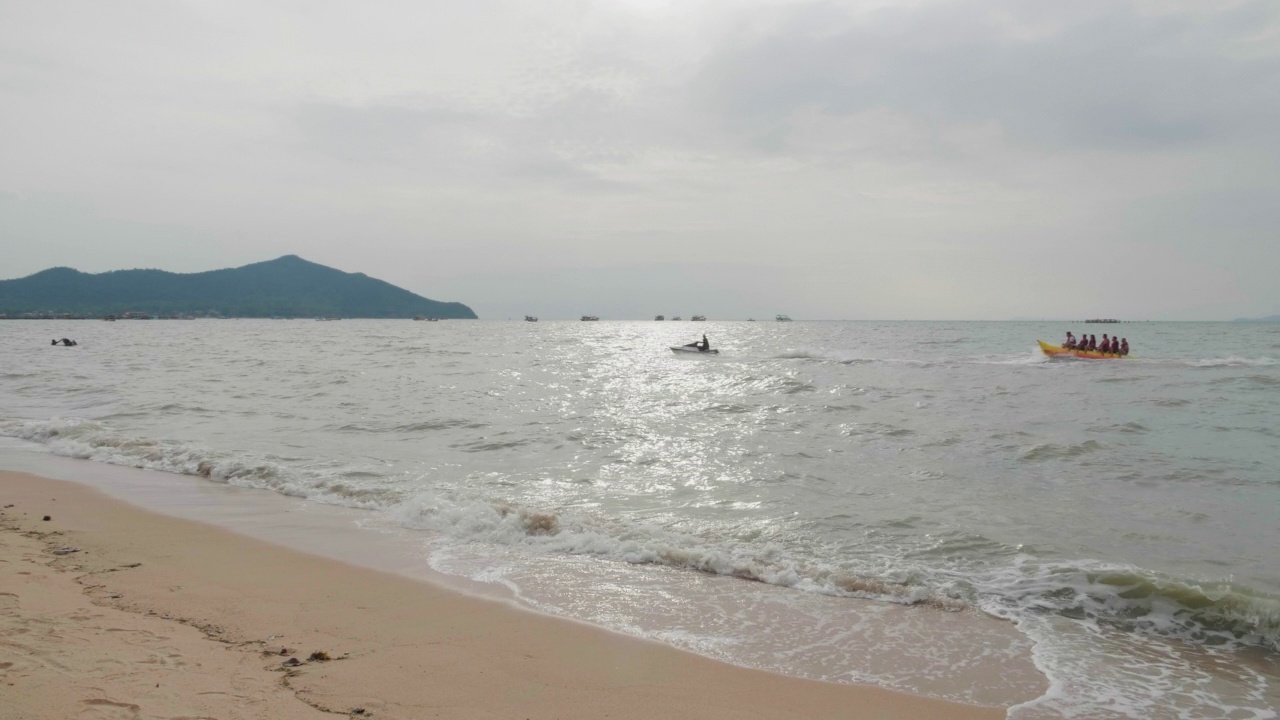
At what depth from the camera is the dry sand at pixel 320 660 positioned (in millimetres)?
3896

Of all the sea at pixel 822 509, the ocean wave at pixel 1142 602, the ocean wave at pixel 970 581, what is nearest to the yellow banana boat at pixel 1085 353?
the sea at pixel 822 509

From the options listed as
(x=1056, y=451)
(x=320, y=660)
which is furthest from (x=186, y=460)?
(x=1056, y=451)

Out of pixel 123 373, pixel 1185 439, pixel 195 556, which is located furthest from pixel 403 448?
pixel 123 373

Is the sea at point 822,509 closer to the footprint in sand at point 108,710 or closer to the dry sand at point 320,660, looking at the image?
the dry sand at point 320,660

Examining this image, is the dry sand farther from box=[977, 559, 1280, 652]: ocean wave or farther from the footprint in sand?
box=[977, 559, 1280, 652]: ocean wave

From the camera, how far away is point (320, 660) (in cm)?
455

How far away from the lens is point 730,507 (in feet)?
31.2

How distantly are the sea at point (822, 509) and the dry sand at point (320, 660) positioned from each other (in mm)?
416

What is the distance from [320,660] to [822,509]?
6513 millimetres

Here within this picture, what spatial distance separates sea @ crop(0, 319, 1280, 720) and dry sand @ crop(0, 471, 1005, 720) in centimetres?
42

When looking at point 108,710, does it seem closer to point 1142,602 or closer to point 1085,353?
point 1142,602

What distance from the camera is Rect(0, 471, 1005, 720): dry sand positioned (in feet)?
12.8

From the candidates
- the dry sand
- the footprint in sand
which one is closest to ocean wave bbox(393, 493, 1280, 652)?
the dry sand

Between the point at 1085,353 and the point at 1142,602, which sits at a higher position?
the point at 1085,353
